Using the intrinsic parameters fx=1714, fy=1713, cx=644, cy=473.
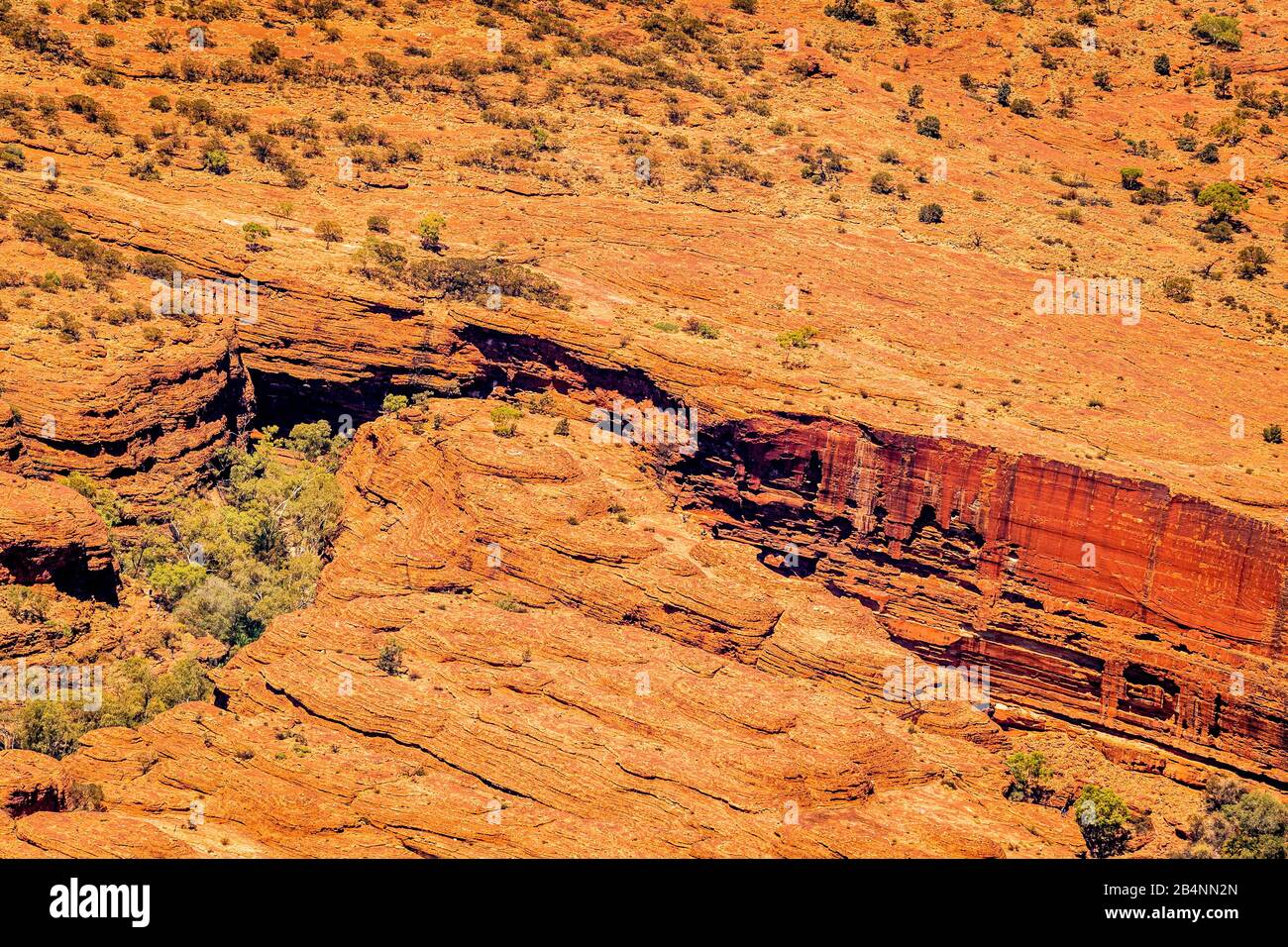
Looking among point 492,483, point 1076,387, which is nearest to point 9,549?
point 492,483

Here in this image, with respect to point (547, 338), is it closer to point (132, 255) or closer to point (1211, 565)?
point (132, 255)

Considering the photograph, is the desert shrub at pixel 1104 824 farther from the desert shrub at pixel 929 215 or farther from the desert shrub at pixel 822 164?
the desert shrub at pixel 822 164

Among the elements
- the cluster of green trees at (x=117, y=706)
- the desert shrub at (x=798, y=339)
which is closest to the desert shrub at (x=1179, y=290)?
the desert shrub at (x=798, y=339)

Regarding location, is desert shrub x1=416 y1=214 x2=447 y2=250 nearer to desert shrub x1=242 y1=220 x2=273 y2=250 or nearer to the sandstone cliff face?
desert shrub x1=242 y1=220 x2=273 y2=250

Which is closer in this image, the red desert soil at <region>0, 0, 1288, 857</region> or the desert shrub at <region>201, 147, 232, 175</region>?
the red desert soil at <region>0, 0, 1288, 857</region>

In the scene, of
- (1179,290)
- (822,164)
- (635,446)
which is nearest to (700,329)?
(635,446)

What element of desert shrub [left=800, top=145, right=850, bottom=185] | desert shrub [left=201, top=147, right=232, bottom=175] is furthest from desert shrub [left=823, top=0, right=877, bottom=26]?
desert shrub [left=201, top=147, right=232, bottom=175]
